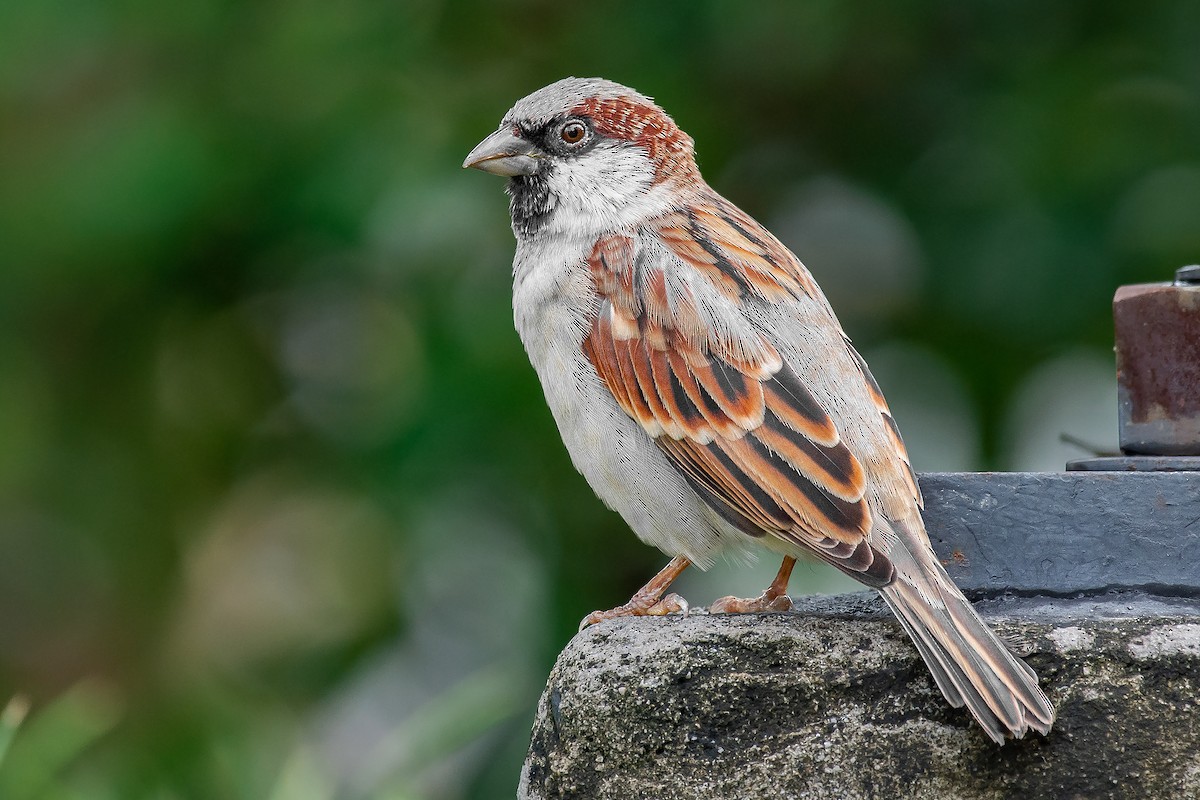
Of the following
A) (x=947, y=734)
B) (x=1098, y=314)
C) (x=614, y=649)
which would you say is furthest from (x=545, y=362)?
(x=1098, y=314)

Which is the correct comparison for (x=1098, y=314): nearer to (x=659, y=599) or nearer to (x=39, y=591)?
(x=659, y=599)

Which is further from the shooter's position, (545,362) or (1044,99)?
(1044,99)

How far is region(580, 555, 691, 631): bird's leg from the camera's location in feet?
9.95

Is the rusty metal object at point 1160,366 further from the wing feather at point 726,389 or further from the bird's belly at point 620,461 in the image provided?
the bird's belly at point 620,461

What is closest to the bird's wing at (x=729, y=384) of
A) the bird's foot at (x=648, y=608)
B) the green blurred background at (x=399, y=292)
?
the bird's foot at (x=648, y=608)

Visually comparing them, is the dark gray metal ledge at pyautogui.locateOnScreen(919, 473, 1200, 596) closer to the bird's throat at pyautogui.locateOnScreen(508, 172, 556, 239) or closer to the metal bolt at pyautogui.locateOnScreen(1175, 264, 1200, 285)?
the metal bolt at pyautogui.locateOnScreen(1175, 264, 1200, 285)

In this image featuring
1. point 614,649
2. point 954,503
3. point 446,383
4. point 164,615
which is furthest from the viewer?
point 164,615

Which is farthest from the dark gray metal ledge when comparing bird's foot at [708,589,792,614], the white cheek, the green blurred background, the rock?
the green blurred background

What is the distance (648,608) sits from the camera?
10.2 ft

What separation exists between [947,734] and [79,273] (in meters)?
3.85

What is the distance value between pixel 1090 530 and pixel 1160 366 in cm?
32

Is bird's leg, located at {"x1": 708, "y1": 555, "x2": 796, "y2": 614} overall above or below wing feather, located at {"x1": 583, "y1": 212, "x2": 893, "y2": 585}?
below

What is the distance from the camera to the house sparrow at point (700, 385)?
271 cm

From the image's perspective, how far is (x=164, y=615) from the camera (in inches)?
218
